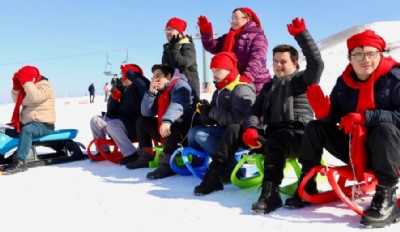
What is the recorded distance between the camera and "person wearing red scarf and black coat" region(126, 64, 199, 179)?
3.89 m

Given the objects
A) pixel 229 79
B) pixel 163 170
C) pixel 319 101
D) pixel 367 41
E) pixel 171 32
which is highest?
pixel 171 32

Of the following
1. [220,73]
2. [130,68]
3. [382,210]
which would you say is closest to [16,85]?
[130,68]

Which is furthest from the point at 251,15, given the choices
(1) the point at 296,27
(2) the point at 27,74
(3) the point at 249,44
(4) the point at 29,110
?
(4) the point at 29,110

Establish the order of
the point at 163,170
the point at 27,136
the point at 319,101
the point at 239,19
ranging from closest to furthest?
→ the point at 319,101, the point at 163,170, the point at 239,19, the point at 27,136

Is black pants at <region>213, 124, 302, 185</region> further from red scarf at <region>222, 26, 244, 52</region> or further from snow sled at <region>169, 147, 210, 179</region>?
red scarf at <region>222, 26, 244, 52</region>

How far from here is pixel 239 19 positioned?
409 cm

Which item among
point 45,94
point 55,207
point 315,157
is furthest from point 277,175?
point 45,94

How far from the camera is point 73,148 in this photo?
5.29 m

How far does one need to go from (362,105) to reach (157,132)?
7.98 ft

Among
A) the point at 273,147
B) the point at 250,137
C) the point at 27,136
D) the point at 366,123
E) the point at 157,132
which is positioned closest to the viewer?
the point at 366,123

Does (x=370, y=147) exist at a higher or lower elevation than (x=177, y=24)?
lower

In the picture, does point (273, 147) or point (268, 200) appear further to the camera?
point (273, 147)

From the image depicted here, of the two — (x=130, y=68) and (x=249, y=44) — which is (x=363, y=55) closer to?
(x=249, y=44)

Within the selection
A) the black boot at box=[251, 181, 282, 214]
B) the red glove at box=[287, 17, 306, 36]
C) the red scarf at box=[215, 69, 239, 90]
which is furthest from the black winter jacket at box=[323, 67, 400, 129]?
the red scarf at box=[215, 69, 239, 90]
